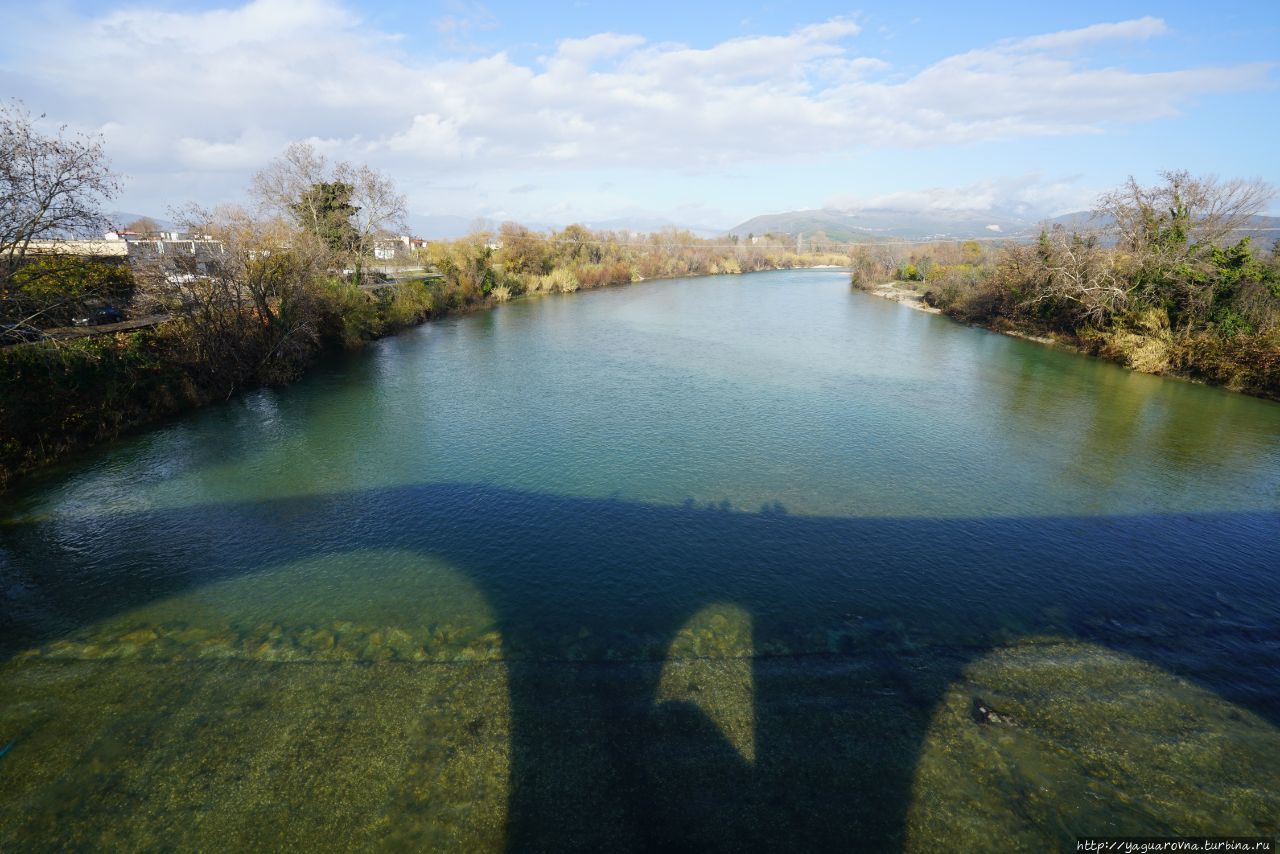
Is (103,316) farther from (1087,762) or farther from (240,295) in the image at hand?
(1087,762)

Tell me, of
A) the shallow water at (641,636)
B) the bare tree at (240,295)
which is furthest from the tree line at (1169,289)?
the bare tree at (240,295)

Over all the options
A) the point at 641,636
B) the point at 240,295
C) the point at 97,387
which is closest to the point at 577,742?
the point at 641,636

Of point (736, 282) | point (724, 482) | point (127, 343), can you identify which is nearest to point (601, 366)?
point (724, 482)

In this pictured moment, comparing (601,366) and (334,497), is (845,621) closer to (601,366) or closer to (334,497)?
(334,497)

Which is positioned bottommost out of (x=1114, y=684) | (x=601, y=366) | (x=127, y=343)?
(x=1114, y=684)

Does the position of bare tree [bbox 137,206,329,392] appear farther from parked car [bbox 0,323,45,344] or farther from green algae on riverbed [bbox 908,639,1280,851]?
green algae on riverbed [bbox 908,639,1280,851]

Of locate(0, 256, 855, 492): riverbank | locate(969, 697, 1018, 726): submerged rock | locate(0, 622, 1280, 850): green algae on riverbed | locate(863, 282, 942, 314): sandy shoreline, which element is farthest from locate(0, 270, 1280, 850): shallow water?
locate(863, 282, 942, 314): sandy shoreline
